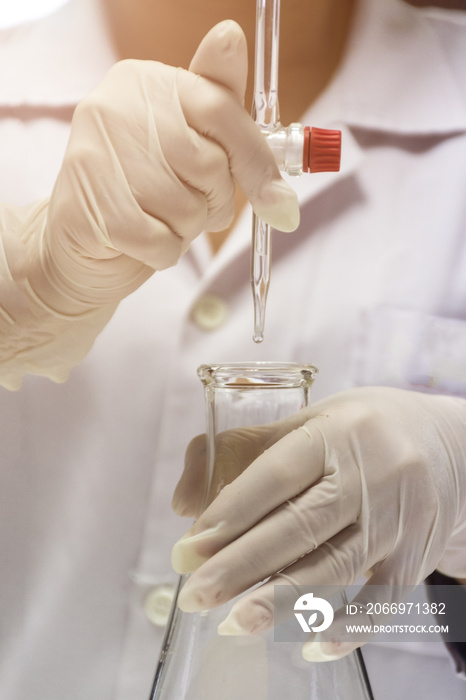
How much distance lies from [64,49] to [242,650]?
93 cm

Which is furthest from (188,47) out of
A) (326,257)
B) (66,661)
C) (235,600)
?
(66,661)

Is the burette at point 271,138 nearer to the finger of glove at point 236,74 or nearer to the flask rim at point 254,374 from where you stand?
the finger of glove at point 236,74

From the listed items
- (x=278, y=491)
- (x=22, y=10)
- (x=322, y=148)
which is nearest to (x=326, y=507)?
(x=278, y=491)

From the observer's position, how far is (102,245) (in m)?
0.64

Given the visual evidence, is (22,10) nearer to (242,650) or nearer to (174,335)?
(174,335)

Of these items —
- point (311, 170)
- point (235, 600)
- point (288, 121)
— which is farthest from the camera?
point (288, 121)

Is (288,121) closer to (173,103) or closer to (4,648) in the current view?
(173,103)

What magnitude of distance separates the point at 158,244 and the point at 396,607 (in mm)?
424

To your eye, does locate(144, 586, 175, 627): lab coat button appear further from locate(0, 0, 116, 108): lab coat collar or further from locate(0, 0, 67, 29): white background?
locate(0, 0, 67, 29): white background

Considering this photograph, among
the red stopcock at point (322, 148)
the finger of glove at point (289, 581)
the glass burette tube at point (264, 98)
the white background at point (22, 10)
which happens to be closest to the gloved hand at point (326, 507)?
the finger of glove at point (289, 581)

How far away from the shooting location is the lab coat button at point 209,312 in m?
0.93

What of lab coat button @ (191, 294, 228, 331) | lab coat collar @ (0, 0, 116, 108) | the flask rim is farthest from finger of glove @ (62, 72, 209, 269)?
lab coat collar @ (0, 0, 116, 108)

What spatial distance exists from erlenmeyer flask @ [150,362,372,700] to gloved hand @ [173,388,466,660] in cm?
2

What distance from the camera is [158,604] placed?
0.87m
